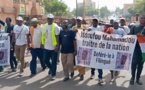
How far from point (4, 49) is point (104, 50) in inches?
120

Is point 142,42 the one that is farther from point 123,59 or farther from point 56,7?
point 56,7

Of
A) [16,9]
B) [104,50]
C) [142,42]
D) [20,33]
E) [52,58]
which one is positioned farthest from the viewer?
[16,9]

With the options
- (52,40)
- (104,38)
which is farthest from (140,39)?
(52,40)

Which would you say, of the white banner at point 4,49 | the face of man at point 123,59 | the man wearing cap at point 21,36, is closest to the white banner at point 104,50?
the face of man at point 123,59

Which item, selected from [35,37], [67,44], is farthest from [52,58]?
[35,37]

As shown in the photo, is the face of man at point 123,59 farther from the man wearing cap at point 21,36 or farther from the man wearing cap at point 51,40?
the man wearing cap at point 21,36

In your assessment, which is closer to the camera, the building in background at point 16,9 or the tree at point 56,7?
the building in background at point 16,9

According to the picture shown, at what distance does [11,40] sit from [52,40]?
1.52 meters

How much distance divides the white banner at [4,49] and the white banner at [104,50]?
222cm

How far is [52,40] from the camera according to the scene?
7215 millimetres

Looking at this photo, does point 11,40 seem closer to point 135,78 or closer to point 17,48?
point 17,48

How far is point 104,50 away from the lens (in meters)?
6.89

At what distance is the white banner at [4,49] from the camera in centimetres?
782

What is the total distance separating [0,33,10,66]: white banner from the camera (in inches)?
308
